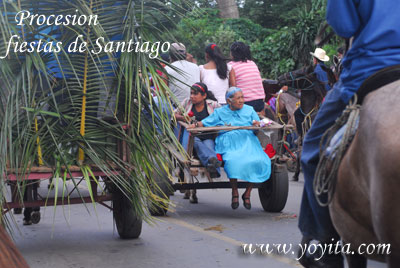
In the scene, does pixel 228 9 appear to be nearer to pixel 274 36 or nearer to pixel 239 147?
pixel 274 36

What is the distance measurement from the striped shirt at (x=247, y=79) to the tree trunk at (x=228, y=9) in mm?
14241

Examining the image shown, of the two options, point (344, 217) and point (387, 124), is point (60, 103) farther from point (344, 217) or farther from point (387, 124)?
point (387, 124)

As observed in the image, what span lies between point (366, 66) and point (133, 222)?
3698mm

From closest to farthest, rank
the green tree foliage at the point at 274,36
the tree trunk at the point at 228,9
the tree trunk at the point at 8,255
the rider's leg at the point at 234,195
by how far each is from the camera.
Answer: the tree trunk at the point at 8,255
the rider's leg at the point at 234,195
the green tree foliage at the point at 274,36
the tree trunk at the point at 228,9

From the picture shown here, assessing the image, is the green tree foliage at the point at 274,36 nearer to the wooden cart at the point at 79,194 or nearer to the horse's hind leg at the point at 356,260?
the wooden cart at the point at 79,194

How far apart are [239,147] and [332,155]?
5052 millimetres

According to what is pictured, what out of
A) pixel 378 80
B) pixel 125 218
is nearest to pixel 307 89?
pixel 125 218

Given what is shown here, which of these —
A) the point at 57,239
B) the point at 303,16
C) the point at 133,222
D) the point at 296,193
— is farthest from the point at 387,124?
the point at 303,16

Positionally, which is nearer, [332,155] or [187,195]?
[332,155]

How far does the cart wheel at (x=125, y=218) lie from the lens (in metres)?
6.32

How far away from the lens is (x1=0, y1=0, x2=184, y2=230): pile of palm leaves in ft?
17.4

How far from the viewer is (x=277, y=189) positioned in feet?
27.7

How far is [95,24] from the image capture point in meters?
5.52

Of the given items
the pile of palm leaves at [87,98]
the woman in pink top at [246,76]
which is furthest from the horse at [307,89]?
the pile of palm leaves at [87,98]
